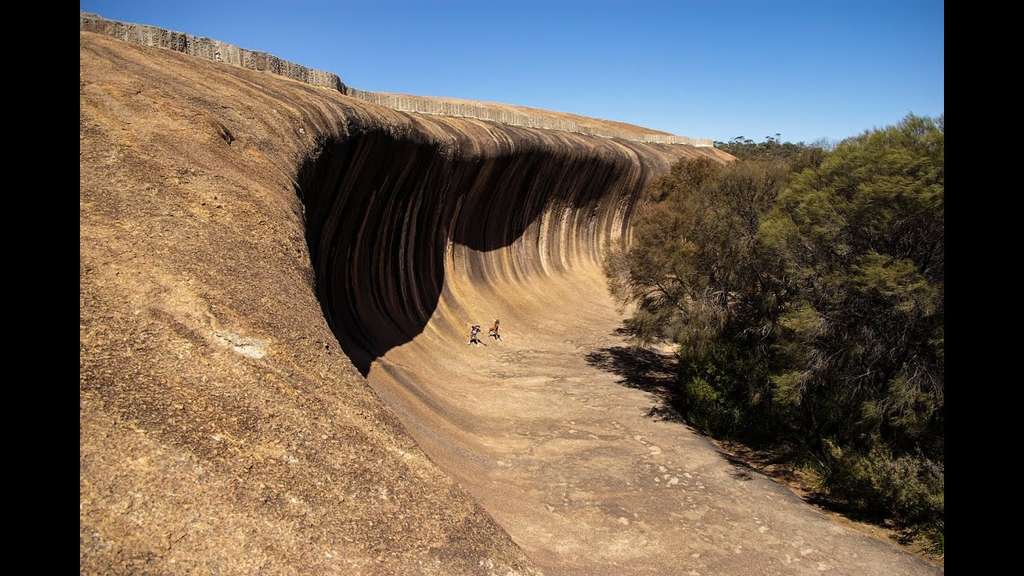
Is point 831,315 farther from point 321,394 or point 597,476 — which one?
point 321,394

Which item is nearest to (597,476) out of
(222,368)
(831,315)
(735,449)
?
(735,449)

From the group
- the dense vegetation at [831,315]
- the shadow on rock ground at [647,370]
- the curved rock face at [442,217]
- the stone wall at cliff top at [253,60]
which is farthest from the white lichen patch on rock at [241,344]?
the shadow on rock ground at [647,370]

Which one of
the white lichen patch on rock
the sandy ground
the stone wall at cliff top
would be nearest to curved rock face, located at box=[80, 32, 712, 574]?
the white lichen patch on rock

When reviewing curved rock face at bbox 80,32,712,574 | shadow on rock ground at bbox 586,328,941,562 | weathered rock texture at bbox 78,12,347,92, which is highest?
weathered rock texture at bbox 78,12,347,92

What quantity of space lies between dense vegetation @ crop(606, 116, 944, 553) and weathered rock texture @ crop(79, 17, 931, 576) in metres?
1.61

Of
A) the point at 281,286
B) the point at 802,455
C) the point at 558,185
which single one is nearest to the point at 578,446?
the point at 802,455

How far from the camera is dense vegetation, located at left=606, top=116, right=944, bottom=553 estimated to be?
10914mm

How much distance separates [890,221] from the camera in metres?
11.6

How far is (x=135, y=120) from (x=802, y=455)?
1284cm

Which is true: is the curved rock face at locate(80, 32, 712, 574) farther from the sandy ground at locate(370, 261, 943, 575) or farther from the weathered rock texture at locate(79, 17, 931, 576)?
the sandy ground at locate(370, 261, 943, 575)

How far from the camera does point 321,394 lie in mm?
5953

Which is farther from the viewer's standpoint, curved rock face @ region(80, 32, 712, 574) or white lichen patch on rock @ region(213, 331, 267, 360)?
white lichen patch on rock @ region(213, 331, 267, 360)

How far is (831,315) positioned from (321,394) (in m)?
9.81
